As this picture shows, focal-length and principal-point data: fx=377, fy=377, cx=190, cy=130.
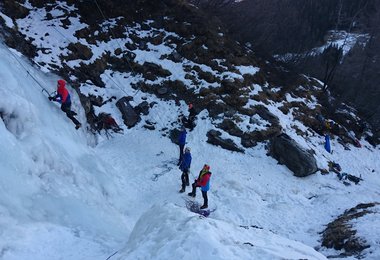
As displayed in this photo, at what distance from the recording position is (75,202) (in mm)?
10906

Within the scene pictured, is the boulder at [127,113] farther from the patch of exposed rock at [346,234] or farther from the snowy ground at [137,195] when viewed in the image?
the patch of exposed rock at [346,234]

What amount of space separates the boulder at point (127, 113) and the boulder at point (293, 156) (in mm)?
7268

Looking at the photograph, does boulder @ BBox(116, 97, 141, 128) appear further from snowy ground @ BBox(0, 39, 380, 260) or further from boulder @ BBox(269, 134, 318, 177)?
boulder @ BBox(269, 134, 318, 177)

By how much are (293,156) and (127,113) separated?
8735mm

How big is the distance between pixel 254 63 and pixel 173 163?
1175 cm

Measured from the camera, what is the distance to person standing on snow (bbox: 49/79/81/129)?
14.4 meters

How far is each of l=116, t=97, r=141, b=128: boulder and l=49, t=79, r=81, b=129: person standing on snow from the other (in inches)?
176

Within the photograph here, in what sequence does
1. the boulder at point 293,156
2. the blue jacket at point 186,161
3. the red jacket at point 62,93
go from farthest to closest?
the boulder at point 293,156 → the blue jacket at point 186,161 → the red jacket at point 62,93

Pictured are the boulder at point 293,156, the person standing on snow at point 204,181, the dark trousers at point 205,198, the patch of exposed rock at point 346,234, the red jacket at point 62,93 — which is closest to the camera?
the patch of exposed rock at point 346,234

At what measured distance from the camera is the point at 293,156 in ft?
61.7

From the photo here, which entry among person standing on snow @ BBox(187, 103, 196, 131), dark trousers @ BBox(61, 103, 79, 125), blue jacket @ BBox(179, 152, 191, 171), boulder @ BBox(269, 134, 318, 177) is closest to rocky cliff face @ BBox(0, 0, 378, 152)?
boulder @ BBox(269, 134, 318, 177)

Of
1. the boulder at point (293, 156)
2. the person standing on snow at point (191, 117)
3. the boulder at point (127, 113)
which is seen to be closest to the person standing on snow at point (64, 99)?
the boulder at point (127, 113)

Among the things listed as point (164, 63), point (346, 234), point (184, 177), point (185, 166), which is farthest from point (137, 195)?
point (164, 63)

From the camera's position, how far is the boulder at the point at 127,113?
19.4m
